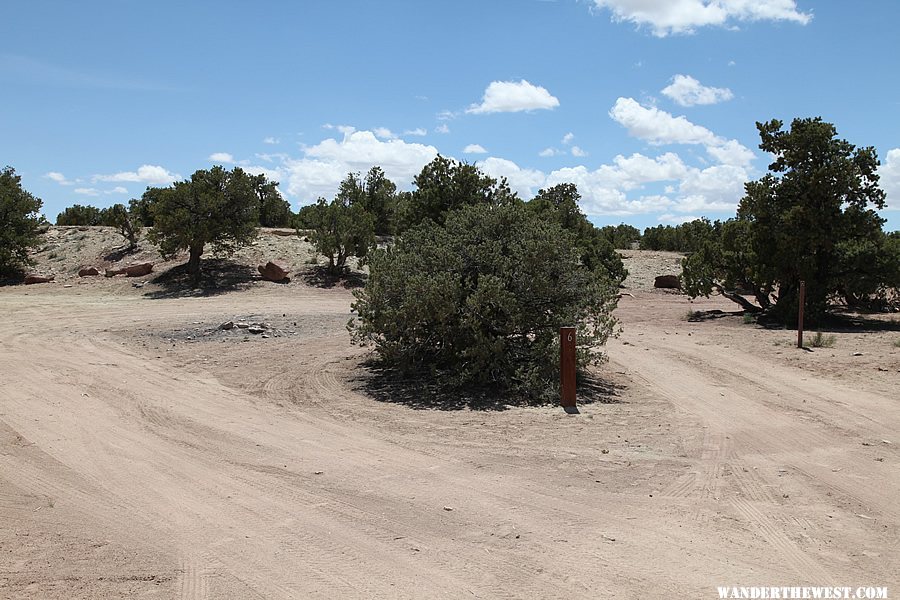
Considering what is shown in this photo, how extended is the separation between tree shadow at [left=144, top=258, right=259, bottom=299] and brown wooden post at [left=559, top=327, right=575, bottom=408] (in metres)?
22.0

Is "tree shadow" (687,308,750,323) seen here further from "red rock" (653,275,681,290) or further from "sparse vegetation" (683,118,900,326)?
"red rock" (653,275,681,290)

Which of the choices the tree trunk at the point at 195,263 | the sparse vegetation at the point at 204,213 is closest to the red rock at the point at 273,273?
the sparse vegetation at the point at 204,213

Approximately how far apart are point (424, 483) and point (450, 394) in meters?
4.46

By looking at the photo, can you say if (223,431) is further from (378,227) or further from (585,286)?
(378,227)

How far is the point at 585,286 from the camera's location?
38.7 ft

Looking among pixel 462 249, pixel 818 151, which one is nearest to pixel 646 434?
pixel 462 249

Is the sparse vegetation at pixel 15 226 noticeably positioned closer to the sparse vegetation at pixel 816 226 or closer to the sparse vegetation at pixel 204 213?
the sparse vegetation at pixel 204 213

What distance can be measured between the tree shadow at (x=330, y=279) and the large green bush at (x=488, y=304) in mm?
19900

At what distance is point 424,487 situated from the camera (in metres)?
6.38

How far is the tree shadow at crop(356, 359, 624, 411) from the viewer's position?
10.4 m

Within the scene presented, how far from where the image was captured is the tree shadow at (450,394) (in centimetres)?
1038

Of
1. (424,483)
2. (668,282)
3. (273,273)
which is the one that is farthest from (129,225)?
(424,483)

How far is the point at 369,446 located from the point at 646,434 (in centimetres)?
337

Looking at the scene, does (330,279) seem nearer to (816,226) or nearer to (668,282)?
(668,282)
